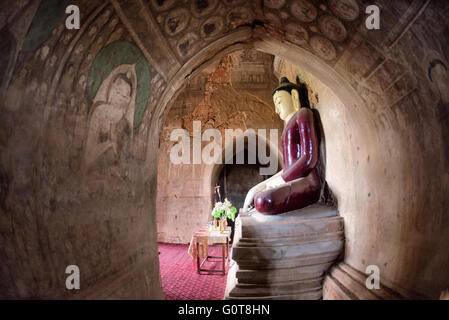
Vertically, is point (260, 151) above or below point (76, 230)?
above

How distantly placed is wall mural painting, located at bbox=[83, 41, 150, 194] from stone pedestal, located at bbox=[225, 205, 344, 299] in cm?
139

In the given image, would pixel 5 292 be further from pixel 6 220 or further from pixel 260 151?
pixel 260 151

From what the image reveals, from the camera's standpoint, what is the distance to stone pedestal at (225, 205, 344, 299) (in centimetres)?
235

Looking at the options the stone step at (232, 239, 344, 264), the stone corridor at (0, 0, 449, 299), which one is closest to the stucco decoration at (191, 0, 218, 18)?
the stone corridor at (0, 0, 449, 299)

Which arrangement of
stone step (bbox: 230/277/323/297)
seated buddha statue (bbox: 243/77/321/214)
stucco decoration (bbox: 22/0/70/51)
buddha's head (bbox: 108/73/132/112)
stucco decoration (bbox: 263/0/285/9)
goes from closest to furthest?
stucco decoration (bbox: 22/0/70/51) < buddha's head (bbox: 108/73/132/112) < stucco decoration (bbox: 263/0/285/9) < stone step (bbox: 230/277/323/297) < seated buddha statue (bbox: 243/77/321/214)

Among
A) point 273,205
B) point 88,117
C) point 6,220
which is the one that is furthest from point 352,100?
point 6,220

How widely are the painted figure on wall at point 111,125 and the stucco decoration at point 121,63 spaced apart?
3 centimetres

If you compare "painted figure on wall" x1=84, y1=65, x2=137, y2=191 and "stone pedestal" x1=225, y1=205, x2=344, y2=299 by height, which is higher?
→ "painted figure on wall" x1=84, y1=65, x2=137, y2=191

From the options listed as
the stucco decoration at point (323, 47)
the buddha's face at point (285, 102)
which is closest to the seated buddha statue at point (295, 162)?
the buddha's face at point (285, 102)

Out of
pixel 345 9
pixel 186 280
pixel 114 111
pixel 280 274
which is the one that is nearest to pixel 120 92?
pixel 114 111

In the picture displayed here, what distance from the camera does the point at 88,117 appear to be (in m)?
1.26

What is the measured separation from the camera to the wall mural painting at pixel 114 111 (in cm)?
128

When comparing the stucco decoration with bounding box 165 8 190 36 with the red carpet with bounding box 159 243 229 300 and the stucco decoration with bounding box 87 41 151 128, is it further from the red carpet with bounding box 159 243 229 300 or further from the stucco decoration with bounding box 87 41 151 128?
the red carpet with bounding box 159 243 229 300

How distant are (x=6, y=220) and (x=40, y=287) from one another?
33cm
